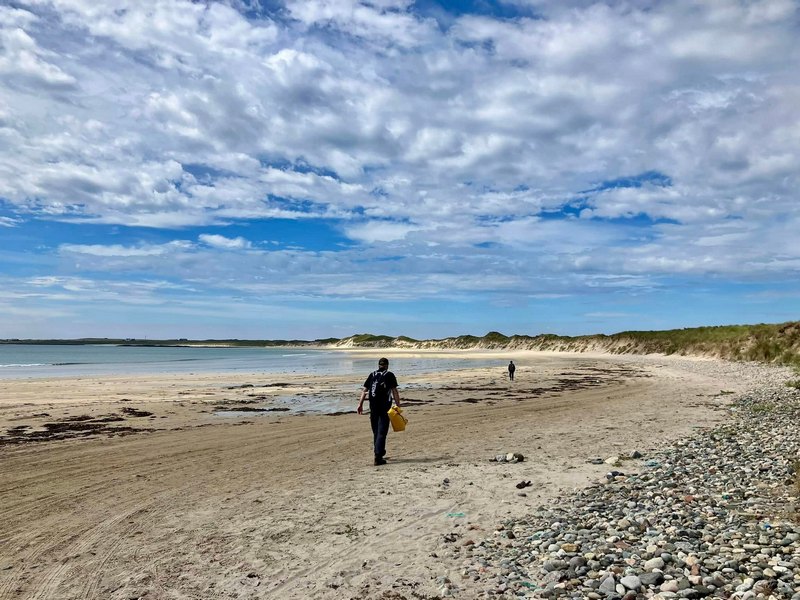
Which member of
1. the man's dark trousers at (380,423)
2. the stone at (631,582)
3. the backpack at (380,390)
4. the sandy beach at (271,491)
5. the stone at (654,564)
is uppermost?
the backpack at (380,390)

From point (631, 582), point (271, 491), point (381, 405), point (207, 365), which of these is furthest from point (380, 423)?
point (207, 365)

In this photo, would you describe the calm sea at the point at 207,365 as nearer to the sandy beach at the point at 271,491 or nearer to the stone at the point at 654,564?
the sandy beach at the point at 271,491

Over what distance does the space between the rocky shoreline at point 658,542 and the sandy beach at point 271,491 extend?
0.51 meters

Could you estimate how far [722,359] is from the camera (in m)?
62.8

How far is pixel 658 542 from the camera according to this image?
670cm

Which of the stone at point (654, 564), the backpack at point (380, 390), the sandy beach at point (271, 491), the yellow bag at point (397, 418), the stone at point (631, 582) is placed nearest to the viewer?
the stone at point (631, 582)

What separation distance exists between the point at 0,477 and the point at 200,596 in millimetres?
7688

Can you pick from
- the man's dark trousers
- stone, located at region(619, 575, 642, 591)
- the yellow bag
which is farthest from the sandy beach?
stone, located at region(619, 575, 642, 591)

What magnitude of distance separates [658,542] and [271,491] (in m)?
6.54

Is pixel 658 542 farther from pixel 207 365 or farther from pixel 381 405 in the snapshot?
pixel 207 365

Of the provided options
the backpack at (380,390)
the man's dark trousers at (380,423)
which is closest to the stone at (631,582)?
the man's dark trousers at (380,423)

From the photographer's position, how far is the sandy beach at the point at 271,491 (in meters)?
6.63

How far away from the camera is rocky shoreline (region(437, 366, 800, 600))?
5656 millimetres

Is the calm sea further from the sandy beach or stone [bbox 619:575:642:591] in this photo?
stone [bbox 619:575:642:591]
